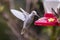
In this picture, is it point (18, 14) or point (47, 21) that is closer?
point (18, 14)

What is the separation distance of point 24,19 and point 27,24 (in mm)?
59

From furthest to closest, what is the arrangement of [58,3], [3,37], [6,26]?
[6,26], [3,37], [58,3]

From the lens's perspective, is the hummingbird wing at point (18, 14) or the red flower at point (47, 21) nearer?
the hummingbird wing at point (18, 14)

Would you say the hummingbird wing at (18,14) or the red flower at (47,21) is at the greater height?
the hummingbird wing at (18,14)

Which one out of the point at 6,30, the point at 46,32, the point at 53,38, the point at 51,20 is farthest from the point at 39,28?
the point at 51,20

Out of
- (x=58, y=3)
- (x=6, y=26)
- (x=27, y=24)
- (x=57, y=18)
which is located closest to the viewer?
(x=27, y=24)

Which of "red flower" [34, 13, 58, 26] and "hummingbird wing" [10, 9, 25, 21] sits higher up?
"hummingbird wing" [10, 9, 25, 21]

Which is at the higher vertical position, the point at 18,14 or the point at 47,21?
the point at 18,14

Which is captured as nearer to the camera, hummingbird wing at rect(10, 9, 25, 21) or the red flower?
hummingbird wing at rect(10, 9, 25, 21)

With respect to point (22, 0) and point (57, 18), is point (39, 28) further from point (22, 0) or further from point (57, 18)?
point (57, 18)

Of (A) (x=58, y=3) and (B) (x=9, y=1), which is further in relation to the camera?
(B) (x=9, y=1)

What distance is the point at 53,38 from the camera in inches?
98.3

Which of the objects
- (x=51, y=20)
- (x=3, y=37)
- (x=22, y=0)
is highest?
(x=51, y=20)

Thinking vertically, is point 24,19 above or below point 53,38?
above
